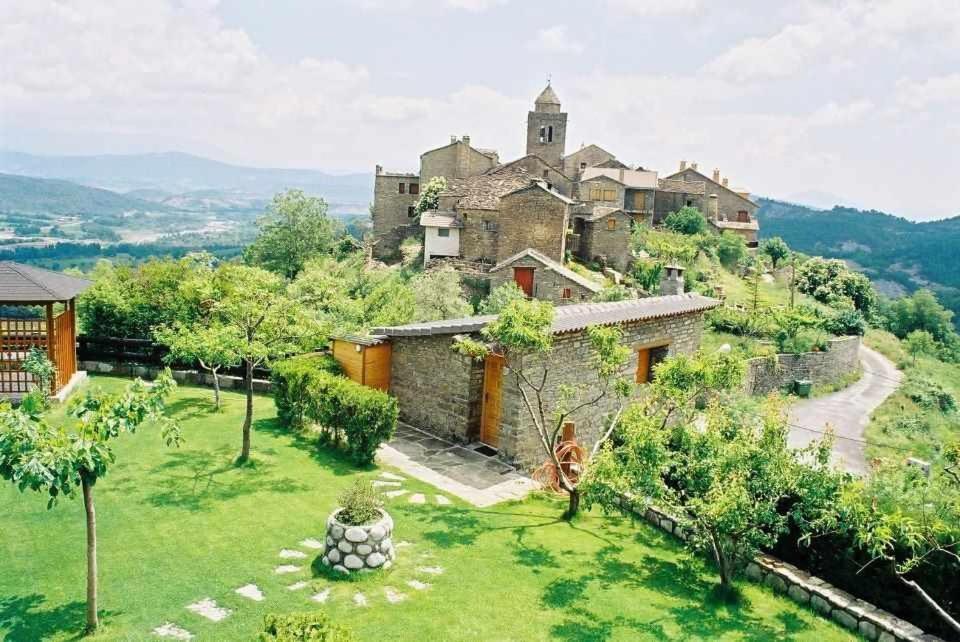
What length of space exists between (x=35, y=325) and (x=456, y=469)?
12.7m

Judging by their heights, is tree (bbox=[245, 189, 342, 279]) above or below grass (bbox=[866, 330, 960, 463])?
above

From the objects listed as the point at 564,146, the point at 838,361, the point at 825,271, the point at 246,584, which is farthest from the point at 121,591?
the point at 564,146

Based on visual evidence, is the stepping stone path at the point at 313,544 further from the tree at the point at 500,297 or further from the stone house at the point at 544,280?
the stone house at the point at 544,280

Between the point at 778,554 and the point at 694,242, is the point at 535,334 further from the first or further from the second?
the point at 694,242

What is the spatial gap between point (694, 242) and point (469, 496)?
133ft

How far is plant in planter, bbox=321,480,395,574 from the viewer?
8.93 meters

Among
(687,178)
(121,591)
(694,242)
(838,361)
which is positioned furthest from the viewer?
(687,178)

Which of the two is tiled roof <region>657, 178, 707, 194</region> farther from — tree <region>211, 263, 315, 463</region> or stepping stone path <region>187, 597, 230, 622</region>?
stepping stone path <region>187, 597, 230, 622</region>

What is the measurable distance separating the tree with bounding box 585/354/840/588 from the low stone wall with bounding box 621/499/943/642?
0.55m

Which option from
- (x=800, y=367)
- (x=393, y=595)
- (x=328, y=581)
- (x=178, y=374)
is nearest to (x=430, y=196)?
(x=800, y=367)

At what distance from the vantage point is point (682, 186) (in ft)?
196

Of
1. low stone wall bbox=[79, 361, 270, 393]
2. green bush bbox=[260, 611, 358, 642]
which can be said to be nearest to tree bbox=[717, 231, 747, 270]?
low stone wall bbox=[79, 361, 270, 393]

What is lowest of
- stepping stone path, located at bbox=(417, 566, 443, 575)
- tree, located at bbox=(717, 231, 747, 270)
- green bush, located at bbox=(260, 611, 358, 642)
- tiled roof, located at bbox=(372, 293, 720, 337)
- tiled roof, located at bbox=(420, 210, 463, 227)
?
stepping stone path, located at bbox=(417, 566, 443, 575)

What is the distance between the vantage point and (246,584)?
27.9 ft
